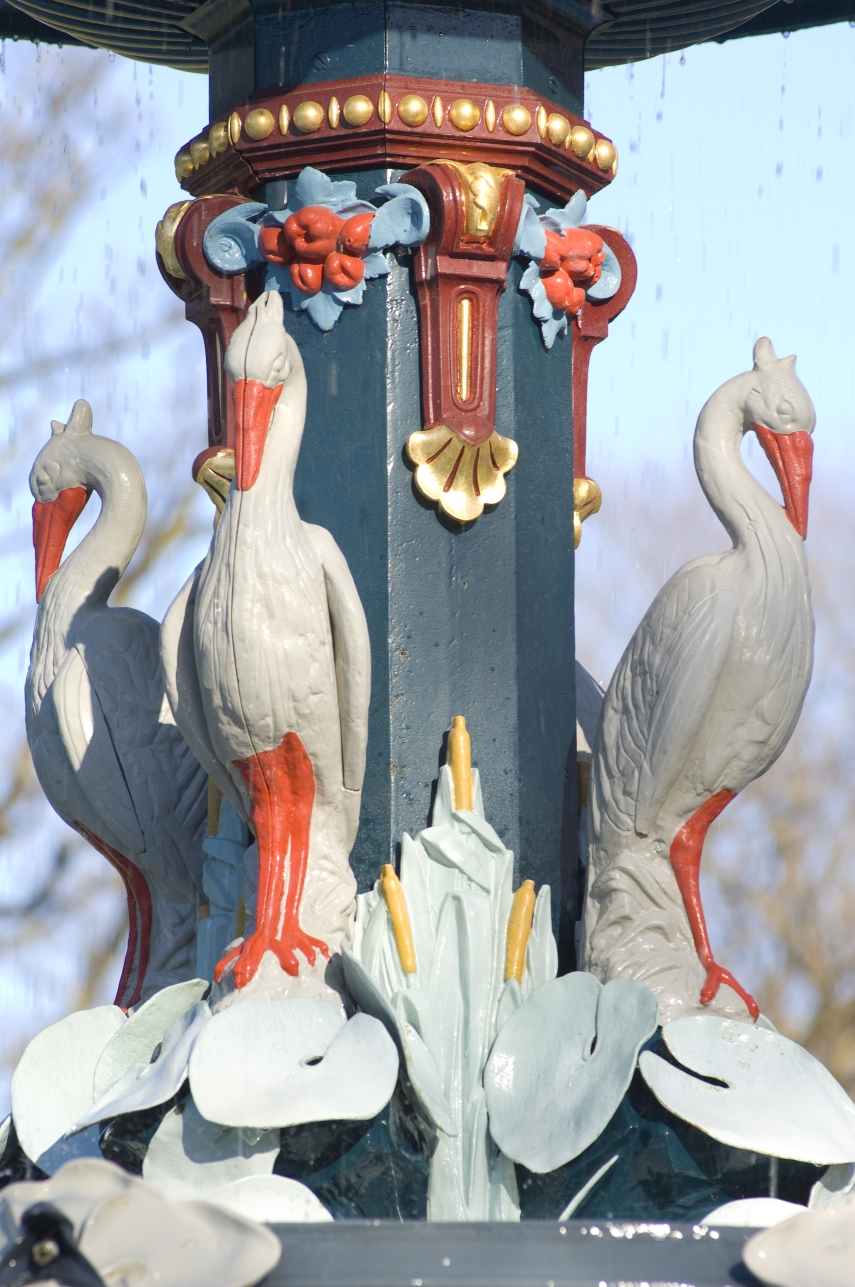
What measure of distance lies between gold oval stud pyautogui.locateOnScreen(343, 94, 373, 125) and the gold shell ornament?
2.44ft

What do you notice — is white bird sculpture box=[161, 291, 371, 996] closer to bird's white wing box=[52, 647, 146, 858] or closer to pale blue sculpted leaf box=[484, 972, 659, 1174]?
pale blue sculpted leaf box=[484, 972, 659, 1174]

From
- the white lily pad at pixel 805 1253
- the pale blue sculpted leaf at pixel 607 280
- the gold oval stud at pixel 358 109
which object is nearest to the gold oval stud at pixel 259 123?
the gold oval stud at pixel 358 109

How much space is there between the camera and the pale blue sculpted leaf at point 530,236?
16.3ft

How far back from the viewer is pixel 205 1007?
4453 mm

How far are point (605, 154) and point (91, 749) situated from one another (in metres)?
1.99

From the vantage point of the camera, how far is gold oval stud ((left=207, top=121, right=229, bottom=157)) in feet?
16.7

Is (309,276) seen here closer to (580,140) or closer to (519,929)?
(580,140)

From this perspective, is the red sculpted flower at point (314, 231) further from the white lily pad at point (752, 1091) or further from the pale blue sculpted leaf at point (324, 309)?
the white lily pad at point (752, 1091)

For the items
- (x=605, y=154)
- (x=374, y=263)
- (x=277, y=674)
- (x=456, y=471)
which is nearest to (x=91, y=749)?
(x=277, y=674)

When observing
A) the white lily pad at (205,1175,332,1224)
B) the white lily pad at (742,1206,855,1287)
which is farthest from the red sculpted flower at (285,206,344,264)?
the white lily pad at (742,1206,855,1287)

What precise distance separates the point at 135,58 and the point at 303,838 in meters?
2.76

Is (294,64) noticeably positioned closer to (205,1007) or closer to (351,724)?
(351,724)

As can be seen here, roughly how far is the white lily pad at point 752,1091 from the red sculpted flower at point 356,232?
6.30 feet

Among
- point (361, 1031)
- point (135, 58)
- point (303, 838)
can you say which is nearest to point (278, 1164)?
point (361, 1031)
